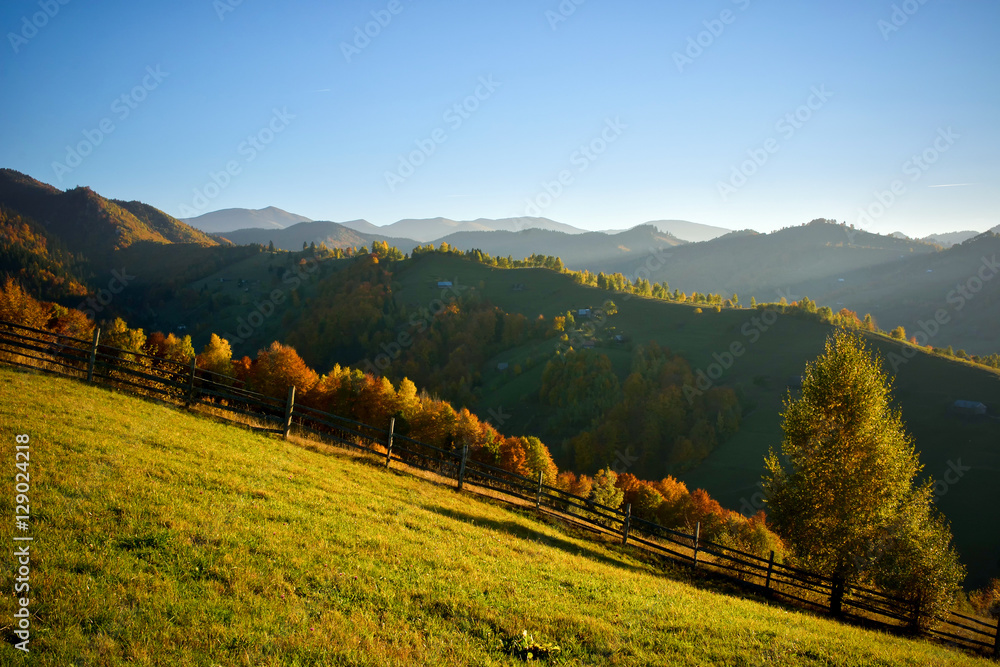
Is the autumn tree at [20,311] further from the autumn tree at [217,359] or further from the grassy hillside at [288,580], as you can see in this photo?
the grassy hillside at [288,580]

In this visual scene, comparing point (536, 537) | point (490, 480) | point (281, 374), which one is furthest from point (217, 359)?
point (536, 537)

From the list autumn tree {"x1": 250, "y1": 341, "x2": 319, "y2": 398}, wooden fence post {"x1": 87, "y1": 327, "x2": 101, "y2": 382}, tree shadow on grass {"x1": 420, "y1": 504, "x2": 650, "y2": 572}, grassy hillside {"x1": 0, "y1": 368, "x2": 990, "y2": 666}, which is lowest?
autumn tree {"x1": 250, "y1": 341, "x2": 319, "y2": 398}

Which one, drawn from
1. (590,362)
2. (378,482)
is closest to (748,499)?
(590,362)

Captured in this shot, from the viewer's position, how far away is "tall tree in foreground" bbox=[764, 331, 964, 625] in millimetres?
18375

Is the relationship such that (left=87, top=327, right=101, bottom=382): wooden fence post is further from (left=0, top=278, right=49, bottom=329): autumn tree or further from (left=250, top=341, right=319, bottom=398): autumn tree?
(left=250, top=341, right=319, bottom=398): autumn tree

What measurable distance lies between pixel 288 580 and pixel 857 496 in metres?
20.9

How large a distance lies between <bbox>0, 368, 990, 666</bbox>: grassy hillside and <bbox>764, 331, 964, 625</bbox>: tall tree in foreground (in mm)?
6878

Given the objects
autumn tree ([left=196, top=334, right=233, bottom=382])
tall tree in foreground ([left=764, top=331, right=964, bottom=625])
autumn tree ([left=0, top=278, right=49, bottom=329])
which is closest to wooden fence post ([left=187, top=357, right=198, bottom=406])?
tall tree in foreground ([left=764, top=331, right=964, bottom=625])

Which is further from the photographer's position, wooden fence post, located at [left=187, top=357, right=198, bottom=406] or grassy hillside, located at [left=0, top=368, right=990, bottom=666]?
wooden fence post, located at [left=187, top=357, right=198, bottom=406]

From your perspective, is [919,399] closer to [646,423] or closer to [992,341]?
[646,423]

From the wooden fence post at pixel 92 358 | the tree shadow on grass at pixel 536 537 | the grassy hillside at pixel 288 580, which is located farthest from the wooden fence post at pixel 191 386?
the tree shadow on grass at pixel 536 537

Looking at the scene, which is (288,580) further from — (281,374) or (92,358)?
(281,374)

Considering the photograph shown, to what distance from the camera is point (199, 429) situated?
587 inches

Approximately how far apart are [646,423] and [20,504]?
4227 inches
